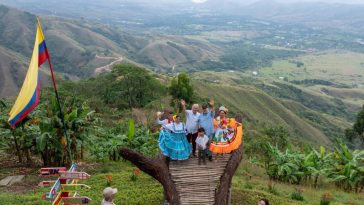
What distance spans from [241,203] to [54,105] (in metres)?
7.98

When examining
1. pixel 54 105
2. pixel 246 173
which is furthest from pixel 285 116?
pixel 54 105

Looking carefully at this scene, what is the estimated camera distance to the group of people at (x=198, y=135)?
37.1 feet

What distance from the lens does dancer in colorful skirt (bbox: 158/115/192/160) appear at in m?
11.2

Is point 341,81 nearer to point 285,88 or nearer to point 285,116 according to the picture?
point 285,88

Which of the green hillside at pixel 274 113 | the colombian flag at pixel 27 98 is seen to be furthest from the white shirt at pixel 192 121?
the green hillside at pixel 274 113

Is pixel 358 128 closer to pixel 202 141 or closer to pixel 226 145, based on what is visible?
pixel 226 145

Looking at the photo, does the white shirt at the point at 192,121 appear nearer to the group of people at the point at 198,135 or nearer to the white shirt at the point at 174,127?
the group of people at the point at 198,135

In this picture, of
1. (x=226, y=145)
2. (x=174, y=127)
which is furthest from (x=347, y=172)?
(x=174, y=127)

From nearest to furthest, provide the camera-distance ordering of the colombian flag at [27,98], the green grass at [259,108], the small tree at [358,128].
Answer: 1. the colombian flag at [27,98]
2. the small tree at [358,128]
3. the green grass at [259,108]

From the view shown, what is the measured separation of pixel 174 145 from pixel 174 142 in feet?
0.30

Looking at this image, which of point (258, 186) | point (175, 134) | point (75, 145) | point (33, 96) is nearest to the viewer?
point (33, 96)

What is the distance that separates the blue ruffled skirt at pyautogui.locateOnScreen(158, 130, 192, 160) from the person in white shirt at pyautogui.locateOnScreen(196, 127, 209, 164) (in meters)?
0.35

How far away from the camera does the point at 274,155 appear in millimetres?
16906

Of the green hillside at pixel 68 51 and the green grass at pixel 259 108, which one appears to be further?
the green hillside at pixel 68 51
